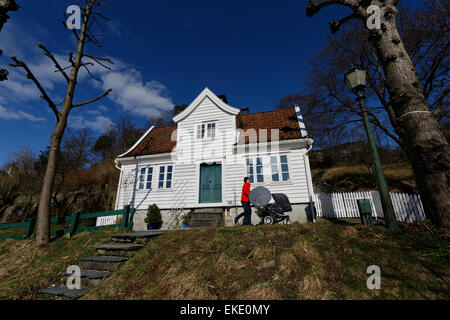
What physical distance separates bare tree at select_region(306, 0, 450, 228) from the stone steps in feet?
23.9

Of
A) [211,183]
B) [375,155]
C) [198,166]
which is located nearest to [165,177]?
[198,166]

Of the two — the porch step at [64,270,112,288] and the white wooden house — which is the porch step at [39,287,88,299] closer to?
the porch step at [64,270,112,288]

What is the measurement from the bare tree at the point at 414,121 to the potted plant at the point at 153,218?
417 inches

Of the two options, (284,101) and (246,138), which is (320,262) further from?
(284,101)

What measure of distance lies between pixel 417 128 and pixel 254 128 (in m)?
8.43

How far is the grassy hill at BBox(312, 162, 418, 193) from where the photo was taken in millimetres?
15273

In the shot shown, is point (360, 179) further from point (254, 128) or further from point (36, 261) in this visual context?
point (36, 261)

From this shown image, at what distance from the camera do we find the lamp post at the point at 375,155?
4354 mm

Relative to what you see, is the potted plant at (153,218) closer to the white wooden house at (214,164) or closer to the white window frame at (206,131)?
the white wooden house at (214,164)

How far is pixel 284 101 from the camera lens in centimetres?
2950

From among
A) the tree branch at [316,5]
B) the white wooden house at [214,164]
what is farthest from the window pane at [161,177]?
the tree branch at [316,5]

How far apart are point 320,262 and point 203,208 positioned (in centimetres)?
749

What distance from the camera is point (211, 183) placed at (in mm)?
10883
